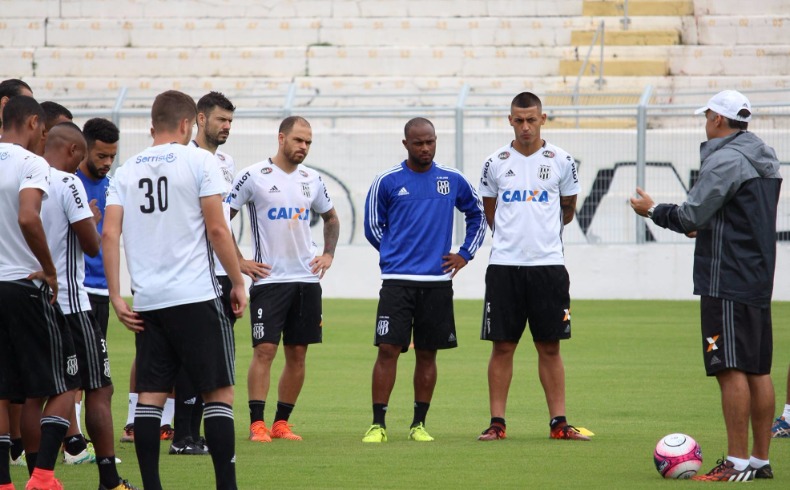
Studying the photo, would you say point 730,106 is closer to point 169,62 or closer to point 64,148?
point 64,148

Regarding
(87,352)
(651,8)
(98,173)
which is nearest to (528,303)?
(98,173)

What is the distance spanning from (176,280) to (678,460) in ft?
10.1

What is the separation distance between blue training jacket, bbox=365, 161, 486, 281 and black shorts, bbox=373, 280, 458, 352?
0.27 feet

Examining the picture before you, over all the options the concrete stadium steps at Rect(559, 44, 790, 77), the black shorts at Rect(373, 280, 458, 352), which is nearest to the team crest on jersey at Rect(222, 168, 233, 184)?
the black shorts at Rect(373, 280, 458, 352)

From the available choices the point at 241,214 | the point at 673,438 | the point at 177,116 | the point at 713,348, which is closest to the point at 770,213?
the point at 713,348

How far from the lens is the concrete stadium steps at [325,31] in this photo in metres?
28.0

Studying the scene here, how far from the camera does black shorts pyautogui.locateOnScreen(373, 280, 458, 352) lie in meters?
8.74

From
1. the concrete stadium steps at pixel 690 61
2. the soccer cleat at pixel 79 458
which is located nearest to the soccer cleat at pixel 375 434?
the soccer cleat at pixel 79 458

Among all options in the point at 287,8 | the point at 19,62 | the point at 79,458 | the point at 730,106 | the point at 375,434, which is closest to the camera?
the point at 730,106

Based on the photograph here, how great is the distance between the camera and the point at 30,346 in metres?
6.48

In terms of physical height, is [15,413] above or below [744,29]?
below

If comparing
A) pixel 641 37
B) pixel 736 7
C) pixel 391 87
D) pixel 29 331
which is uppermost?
pixel 736 7

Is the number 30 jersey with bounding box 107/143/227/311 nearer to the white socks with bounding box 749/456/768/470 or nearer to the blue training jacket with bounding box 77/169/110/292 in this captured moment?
the blue training jacket with bounding box 77/169/110/292

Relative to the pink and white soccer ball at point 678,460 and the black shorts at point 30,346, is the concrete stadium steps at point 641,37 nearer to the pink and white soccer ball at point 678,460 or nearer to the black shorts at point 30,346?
the pink and white soccer ball at point 678,460
